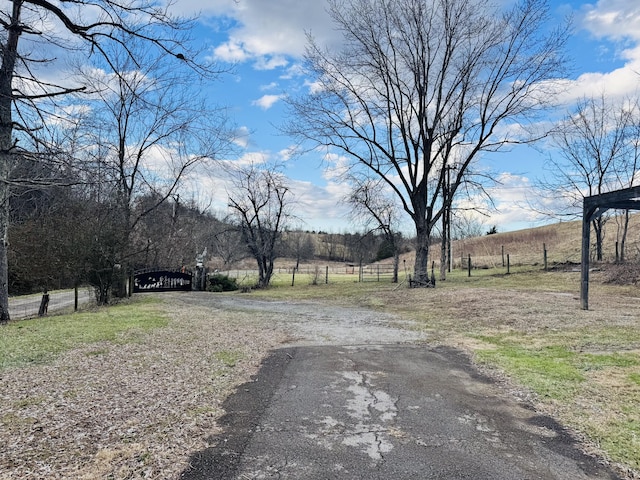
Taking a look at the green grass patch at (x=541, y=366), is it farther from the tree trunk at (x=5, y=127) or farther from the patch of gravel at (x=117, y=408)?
the tree trunk at (x=5, y=127)

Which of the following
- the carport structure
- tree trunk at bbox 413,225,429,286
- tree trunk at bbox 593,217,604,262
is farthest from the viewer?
tree trunk at bbox 593,217,604,262

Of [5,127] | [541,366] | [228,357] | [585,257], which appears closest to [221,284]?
[5,127]

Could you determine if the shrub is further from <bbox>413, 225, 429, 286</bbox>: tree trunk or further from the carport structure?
the carport structure

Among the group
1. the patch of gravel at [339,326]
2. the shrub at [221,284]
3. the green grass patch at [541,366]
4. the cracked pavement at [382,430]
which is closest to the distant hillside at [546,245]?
the patch of gravel at [339,326]

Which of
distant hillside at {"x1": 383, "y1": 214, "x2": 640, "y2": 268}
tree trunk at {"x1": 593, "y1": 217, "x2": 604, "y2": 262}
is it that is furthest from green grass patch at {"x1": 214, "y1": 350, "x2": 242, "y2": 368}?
tree trunk at {"x1": 593, "y1": 217, "x2": 604, "y2": 262}

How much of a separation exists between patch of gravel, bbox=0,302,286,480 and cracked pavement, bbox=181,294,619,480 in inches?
12.2

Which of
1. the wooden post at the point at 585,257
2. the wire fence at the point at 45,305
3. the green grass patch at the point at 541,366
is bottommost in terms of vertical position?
the wire fence at the point at 45,305

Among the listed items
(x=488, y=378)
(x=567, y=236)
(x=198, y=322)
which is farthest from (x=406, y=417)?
(x=567, y=236)

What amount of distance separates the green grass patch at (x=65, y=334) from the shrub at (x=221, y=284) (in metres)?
14.9

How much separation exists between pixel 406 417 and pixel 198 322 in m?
7.19

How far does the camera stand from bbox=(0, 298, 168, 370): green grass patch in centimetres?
617

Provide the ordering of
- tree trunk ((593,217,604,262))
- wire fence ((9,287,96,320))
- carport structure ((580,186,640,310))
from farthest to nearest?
tree trunk ((593,217,604,262)) < wire fence ((9,287,96,320)) < carport structure ((580,186,640,310))

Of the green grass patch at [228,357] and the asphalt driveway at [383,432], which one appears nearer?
the asphalt driveway at [383,432]

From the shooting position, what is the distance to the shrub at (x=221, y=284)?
84.4 feet
